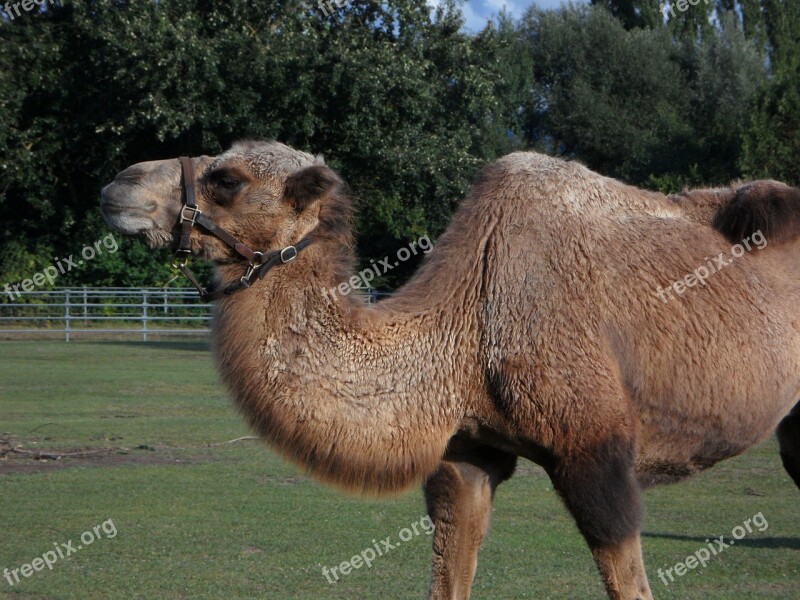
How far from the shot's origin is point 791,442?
6.92 metres

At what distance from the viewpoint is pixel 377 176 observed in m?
30.1

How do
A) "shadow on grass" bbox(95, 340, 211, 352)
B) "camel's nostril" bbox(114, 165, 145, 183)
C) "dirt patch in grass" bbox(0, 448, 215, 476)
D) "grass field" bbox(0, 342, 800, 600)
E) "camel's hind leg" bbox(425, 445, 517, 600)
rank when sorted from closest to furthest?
1. "camel's nostril" bbox(114, 165, 145, 183)
2. "camel's hind leg" bbox(425, 445, 517, 600)
3. "grass field" bbox(0, 342, 800, 600)
4. "dirt patch in grass" bbox(0, 448, 215, 476)
5. "shadow on grass" bbox(95, 340, 211, 352)

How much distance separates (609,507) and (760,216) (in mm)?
2008

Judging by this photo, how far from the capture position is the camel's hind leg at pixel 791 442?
6.83 metres

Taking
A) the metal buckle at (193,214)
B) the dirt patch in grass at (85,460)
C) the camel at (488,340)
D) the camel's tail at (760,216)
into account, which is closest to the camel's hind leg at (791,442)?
the camel at (488,340)

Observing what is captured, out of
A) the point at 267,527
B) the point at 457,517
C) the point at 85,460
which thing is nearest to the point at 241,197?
the point at 457,517

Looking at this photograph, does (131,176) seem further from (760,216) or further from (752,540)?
(752,540)

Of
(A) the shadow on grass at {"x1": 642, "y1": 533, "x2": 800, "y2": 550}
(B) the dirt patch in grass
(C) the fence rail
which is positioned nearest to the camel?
(A) the shadow on grass at {"x1": 642, "y1": 533, "x2": 800, "y2": 550}

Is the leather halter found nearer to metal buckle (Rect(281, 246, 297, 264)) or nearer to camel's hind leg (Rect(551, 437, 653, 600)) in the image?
metal buckle (Rect(281, 246, 297, 264))

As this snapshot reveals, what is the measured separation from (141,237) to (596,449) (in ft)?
8.02

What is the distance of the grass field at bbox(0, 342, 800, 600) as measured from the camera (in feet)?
25.5

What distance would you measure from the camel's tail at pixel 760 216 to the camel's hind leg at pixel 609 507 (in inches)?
62.9

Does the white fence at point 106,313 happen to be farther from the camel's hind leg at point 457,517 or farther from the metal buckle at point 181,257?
the camel's hind leg at point 457,517

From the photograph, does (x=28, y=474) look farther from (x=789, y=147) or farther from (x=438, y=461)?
(x=789, y=147)
